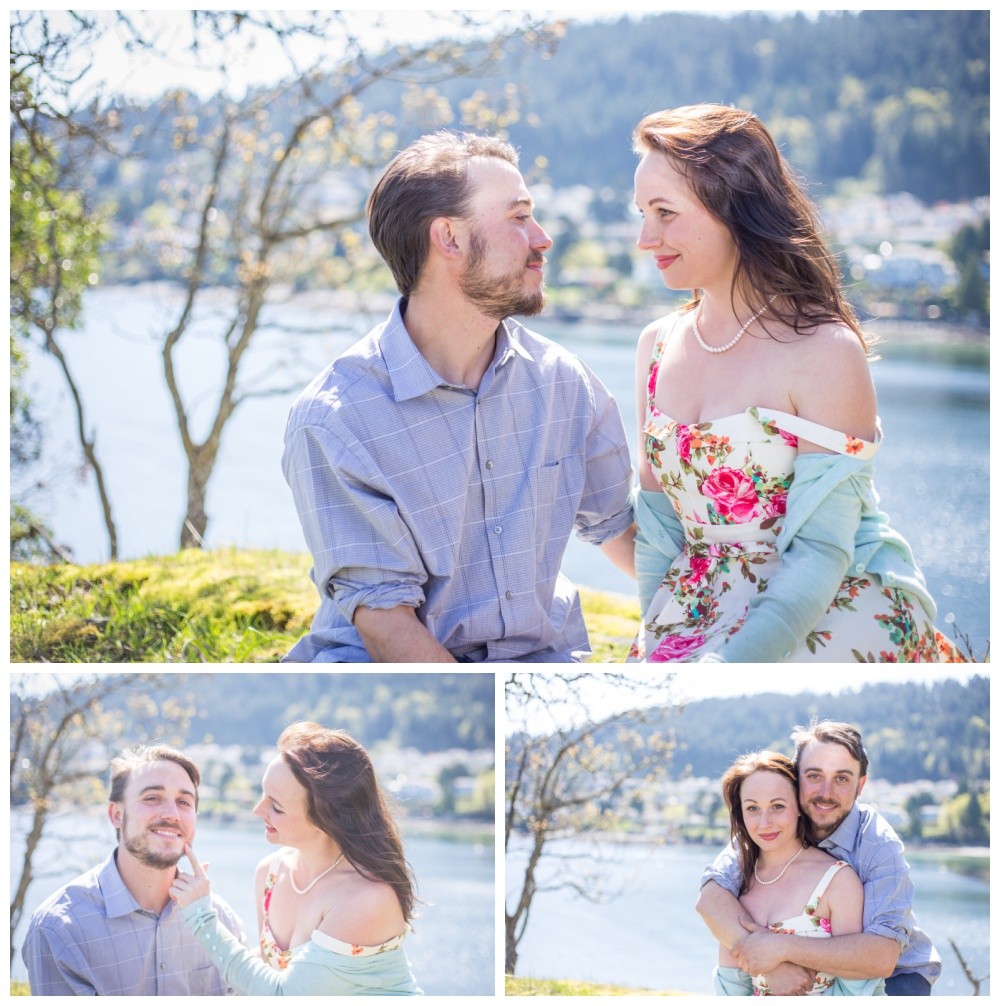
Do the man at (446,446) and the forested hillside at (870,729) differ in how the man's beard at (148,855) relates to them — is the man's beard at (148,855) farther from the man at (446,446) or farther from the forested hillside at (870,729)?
the forested hillside at (870,729)

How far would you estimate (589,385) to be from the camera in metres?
3.02

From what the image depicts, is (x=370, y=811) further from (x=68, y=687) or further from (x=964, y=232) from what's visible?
(x=964, y=232)

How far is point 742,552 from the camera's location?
2762mm

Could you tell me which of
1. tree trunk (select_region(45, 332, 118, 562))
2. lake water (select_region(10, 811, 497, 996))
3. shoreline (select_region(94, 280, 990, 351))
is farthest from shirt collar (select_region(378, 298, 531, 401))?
shoreline (select_region(94, 280, 990, 351))

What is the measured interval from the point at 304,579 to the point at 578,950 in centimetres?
244

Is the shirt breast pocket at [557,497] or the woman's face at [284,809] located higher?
the shirt breast pocket at [557,497]

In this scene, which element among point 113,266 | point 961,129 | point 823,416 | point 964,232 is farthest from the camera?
point 961,129

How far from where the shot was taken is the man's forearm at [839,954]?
7.36 feet

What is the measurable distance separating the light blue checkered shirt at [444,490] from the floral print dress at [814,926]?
83cm

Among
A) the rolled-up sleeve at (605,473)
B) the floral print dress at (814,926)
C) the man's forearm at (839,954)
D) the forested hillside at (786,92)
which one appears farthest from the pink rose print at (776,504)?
the forested hillside at (786,92)

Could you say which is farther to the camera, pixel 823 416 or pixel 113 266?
pixel 113 266

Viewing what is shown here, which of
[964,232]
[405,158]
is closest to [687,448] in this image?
[405,158]

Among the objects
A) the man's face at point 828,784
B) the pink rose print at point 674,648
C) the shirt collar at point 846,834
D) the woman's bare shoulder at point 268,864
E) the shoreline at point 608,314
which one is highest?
the shoreline at point 608,314

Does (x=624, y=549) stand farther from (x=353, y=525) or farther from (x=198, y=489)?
(x=198, y=489)
